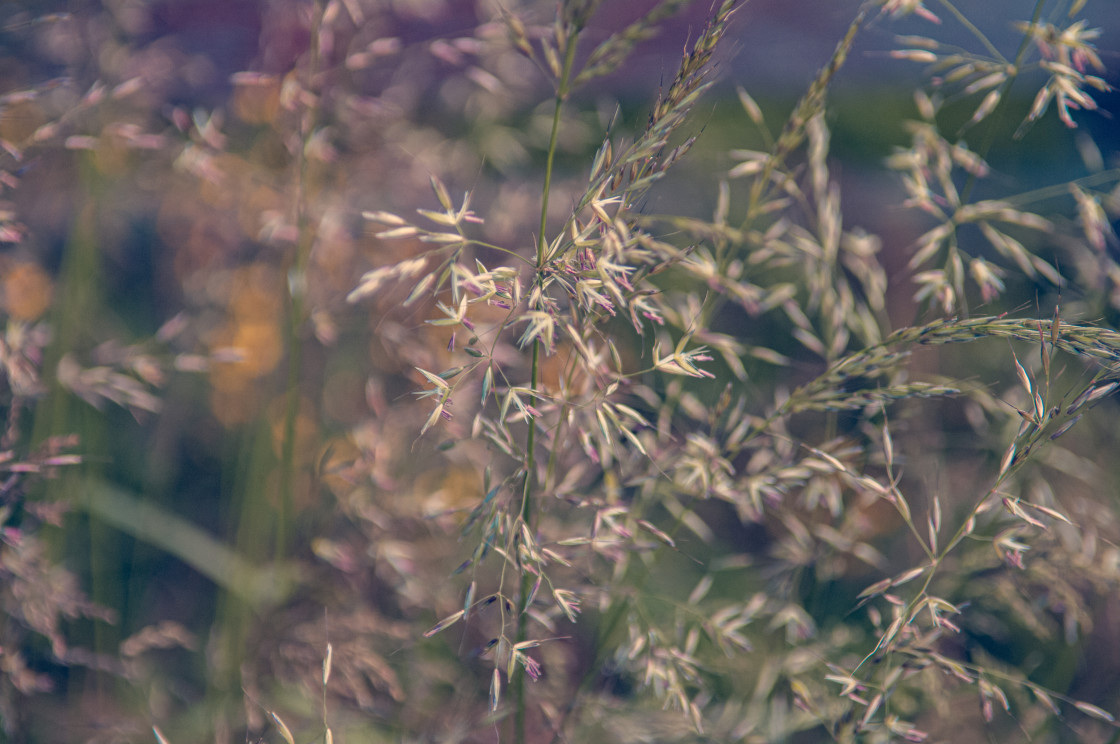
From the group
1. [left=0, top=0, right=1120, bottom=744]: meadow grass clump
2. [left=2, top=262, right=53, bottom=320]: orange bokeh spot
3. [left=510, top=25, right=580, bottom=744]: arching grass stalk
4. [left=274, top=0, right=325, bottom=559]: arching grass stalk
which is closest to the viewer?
[left=510, top=25, right=580, bottom=744]: arching grass stalk

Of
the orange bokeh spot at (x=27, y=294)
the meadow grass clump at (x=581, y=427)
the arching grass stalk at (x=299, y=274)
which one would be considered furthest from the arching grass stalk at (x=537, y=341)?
the orange bokeh spot at (x=27, y=294)

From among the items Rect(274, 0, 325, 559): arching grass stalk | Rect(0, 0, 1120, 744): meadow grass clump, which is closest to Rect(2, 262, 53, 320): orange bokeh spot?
Rect(0, 0, 1120, 744): meadow grass clump

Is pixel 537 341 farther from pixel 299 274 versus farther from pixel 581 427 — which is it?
pixel 299 274

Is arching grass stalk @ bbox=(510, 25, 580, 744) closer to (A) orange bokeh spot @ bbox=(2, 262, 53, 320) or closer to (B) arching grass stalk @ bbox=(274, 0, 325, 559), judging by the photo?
(B) arching grass stalk @ bbox=(274, 0, 325, 559)

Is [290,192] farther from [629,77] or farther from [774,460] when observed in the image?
[629,77]

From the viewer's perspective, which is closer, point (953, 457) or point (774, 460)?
point (774, 460)

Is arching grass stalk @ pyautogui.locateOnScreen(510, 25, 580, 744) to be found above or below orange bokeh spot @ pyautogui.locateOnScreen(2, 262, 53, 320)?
above

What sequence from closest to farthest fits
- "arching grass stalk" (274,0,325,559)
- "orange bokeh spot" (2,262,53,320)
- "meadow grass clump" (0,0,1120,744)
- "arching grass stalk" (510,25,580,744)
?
"arching grass stalk" (510,25,580,744) → "meadow grass clump" (0,0,1120,744) → "arching grass stalk" (274,0,325,559) → "orange bokeh spot" (2,262,53,320)

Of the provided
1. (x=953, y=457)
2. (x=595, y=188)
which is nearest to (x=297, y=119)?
(x=595, y=188)
